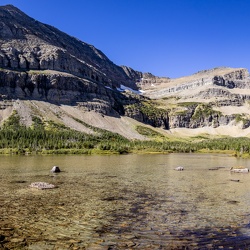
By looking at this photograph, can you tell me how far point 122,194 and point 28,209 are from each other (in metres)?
15.1

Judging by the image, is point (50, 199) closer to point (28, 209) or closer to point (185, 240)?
point (28, 209)

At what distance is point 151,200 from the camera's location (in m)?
39.8

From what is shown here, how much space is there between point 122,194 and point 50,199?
34.5ft

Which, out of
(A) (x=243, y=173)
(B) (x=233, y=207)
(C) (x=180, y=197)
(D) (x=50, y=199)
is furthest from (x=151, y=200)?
(A) (x=243, y=173)

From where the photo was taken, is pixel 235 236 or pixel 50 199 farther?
pixel 50 199

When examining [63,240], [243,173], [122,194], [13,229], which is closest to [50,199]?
Result: [122,194]

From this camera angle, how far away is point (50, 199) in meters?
39.4

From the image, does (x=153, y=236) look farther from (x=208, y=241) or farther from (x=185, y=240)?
(x=208, y=241)

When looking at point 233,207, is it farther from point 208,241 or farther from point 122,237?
point 122,237

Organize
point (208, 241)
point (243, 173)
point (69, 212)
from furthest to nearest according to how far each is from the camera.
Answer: point (243, 173) → point (69, 212) → point (208, 241)

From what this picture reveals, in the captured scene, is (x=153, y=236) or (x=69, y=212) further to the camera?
(x=69, y=212)

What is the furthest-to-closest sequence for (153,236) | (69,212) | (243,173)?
(243,173) < (69,212) < (153,236)

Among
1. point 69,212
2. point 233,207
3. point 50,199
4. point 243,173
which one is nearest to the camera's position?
point 69,212

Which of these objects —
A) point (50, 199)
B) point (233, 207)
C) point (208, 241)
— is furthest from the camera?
point (50, 199)
